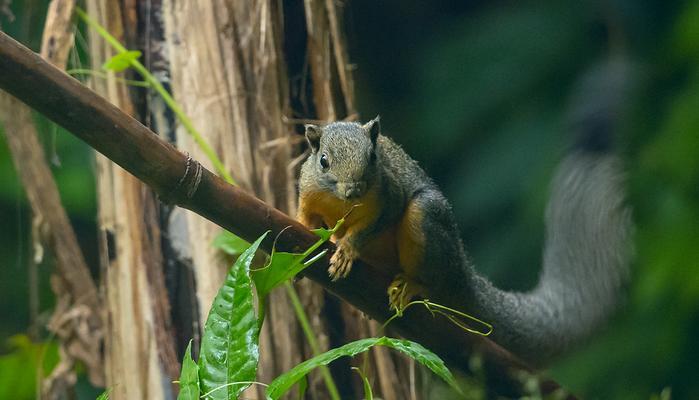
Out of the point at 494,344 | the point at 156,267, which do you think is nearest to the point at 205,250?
the point at 156,267

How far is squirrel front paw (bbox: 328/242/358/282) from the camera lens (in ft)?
5.77

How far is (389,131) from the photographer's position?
347 centimetres

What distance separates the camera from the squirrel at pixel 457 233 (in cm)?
192

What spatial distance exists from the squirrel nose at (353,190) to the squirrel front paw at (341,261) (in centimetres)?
11

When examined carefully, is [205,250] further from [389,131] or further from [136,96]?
[389,131]

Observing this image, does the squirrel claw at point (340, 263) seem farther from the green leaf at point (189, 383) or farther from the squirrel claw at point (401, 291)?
the green leaf at point (189, 383)

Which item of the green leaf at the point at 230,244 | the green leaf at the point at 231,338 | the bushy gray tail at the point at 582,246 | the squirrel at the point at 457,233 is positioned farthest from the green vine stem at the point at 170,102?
the green leaf at the point at 231,338

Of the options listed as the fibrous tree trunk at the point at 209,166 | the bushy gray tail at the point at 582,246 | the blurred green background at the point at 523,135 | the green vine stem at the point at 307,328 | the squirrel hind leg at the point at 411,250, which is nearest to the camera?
the squirrel hind leg at the point at 411,250

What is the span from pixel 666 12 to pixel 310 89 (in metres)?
1.59

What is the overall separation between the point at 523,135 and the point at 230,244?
1.60 m

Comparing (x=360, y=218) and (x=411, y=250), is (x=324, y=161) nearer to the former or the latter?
(x=360, y=218)

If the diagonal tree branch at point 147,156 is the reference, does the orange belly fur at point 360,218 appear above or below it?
above

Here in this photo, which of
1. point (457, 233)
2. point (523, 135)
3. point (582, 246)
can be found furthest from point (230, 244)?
point (523, 135)

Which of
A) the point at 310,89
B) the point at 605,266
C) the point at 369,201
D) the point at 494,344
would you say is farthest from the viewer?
the point at 605,266
